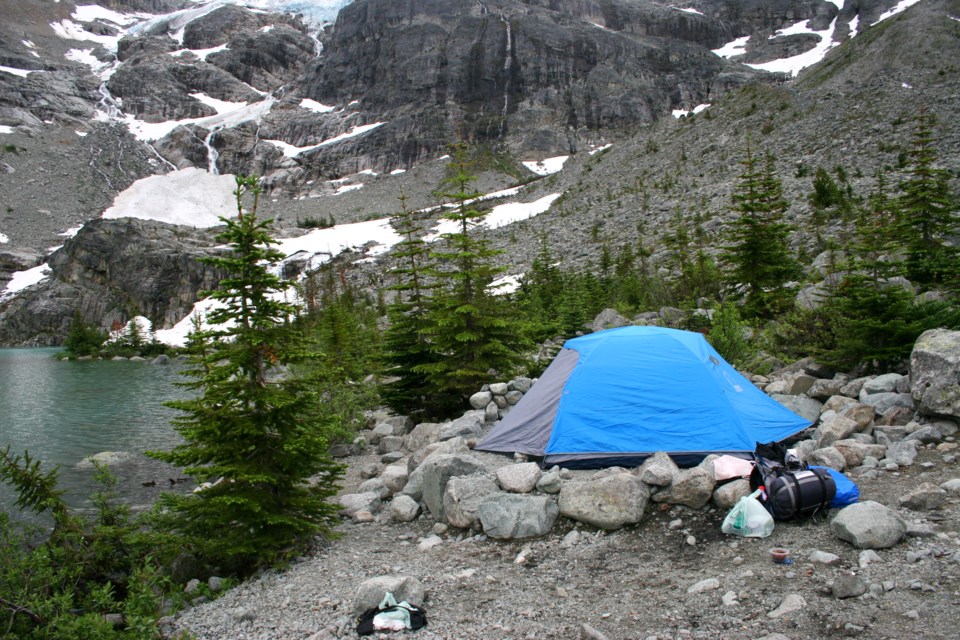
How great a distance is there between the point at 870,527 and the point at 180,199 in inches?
4091

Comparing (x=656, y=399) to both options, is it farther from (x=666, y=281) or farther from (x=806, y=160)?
(x=806, y=160)

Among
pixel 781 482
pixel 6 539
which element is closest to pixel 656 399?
pixel 781 482

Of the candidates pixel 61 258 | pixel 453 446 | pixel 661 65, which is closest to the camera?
pixel 453 446

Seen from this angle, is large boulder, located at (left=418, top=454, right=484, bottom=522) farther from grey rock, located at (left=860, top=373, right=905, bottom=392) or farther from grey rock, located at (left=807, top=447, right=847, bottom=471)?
grey rock, located at (left=860, top=373, right=905, bottom=392)

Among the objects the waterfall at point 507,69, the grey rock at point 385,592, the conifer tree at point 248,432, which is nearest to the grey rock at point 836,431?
the grey rock at point 385,592

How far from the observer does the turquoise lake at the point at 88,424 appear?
10797 mm

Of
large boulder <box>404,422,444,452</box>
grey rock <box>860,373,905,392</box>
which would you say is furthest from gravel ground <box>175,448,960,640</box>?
large boulder <box>404,422,444,452</box>

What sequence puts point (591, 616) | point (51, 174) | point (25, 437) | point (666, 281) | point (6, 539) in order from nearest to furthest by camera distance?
point (591, 616), point (6, 539), point (25, 437), point (666, 281), point (51, 174)

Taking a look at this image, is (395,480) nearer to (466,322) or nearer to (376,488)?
(376,488)

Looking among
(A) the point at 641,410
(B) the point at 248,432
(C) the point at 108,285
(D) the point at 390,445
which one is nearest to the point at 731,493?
(A) the point at 641,410

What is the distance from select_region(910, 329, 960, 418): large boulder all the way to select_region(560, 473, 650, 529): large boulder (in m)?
3.59

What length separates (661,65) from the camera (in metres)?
121

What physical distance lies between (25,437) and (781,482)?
19.5 m

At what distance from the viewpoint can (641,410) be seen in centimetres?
673
